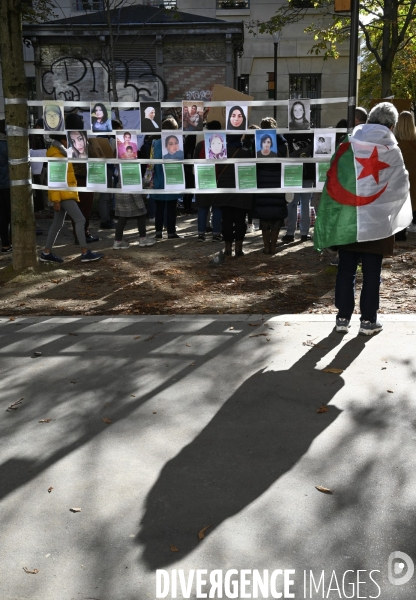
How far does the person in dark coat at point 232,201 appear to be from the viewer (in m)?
9.05

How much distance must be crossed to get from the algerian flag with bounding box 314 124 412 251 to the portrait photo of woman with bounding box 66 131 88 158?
3.70 metres

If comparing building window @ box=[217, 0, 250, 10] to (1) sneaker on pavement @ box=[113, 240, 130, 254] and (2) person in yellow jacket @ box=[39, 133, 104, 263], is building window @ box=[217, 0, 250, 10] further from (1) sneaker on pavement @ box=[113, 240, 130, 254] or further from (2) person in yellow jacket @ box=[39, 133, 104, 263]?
(2) person in yellow jacket @ box=[39, 133, 104, 263]

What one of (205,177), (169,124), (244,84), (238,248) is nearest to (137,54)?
(244,84)

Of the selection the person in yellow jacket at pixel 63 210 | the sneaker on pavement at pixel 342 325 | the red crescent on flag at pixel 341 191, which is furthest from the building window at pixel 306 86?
the sneaker on pavement at pixel 342 325

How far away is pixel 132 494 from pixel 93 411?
3.76ft

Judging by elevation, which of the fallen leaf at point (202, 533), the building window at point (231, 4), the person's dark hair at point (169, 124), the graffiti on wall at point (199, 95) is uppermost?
the building window at point (231, 4)

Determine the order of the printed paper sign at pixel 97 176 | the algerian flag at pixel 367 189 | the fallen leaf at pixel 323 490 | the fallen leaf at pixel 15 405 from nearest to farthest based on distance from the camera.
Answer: the fallen leaf at pixel 323 490 → the fallen leaf at pixel 15 405 → the algerian flag at pixel 367 189 → the printed paper sign at pixel 97 176

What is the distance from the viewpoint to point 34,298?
7.90 meters

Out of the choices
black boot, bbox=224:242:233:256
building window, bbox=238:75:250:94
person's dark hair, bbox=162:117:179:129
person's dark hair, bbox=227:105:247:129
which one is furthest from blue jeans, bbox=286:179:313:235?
building window, bbox=238:75:250:94

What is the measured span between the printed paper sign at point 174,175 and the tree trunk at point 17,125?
1.66m

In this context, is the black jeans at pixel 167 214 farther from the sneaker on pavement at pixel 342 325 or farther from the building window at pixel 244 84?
the building window at pixel 244 84

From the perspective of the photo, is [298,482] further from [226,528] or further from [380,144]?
[380,144]

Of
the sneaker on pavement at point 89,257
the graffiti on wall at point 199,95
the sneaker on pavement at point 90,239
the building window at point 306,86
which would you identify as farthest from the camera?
the building window at point 306,86

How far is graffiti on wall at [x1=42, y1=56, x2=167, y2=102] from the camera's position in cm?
2445
